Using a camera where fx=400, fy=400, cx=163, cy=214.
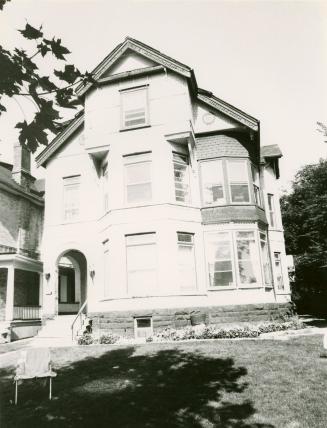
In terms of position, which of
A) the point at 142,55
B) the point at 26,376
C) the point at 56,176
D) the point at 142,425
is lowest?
the point at 142,425

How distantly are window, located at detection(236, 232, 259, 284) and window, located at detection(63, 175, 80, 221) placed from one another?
25.6ft

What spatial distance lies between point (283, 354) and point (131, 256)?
24.1ft

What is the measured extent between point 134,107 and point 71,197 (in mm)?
5325

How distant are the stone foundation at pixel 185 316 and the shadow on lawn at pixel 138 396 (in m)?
4.04

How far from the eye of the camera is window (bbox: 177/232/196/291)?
1590cm

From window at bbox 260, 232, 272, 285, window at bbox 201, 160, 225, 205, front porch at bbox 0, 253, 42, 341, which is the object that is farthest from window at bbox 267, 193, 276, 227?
front porch at bbox 0, 253, 42, 341

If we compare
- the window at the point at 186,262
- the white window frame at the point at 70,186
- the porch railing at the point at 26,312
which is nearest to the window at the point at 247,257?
the window at the point at 186,262

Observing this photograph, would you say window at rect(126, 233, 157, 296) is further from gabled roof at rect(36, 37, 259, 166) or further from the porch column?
the porch column

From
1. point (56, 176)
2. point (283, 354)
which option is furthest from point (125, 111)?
point (283, 354)

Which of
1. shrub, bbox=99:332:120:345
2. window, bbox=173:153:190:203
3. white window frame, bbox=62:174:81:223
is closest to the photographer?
shrub, bbox=99:332:120:345

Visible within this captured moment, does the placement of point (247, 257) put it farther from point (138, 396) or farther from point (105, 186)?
point (138, 396)

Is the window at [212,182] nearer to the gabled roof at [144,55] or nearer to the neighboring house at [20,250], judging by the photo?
the gabled roof at [144,55]

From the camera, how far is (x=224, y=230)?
16734 mm

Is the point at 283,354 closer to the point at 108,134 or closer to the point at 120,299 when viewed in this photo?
the point at 120,299
